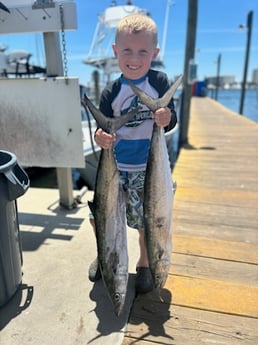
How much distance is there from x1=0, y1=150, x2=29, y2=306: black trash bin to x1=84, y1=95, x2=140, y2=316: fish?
1.75 feet

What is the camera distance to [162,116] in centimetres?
166

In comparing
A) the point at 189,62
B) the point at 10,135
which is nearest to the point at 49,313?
the point at 10,135

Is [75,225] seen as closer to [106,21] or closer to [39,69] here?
[39,69]

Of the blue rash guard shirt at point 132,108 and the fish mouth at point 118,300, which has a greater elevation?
the blue rash guard shirt at point 132,108

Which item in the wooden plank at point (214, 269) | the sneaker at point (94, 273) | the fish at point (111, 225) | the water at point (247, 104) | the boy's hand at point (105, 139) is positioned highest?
the boy's hand at point (105, 139)

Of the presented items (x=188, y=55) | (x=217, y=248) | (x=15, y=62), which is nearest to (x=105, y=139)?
(x=217, y=248)

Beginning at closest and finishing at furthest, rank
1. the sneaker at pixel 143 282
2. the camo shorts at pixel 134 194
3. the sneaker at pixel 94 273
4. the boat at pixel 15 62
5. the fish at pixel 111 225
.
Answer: the fish at pixel 111 225 < the camo shorts at pixel 134 194 < the sneaker at pixel 143 282 < the sneaker at pixel 94 273 < the boat at pixel 15 62

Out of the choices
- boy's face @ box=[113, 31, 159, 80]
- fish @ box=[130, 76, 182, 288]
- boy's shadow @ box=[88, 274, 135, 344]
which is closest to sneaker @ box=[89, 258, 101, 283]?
boy's shadow @ box=[88, 274, 135, 344]

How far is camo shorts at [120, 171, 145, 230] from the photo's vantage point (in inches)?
83.1

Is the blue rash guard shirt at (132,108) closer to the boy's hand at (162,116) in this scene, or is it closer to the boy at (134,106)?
the boy at (134,106)

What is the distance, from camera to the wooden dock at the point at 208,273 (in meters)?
1.94

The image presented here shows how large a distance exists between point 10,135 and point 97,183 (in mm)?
1754

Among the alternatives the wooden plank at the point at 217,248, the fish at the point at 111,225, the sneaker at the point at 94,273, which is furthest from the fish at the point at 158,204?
the wooden plank at the point at 217,248

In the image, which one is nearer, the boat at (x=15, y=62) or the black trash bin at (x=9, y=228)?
the black trash bin at (x=9, y=228)
